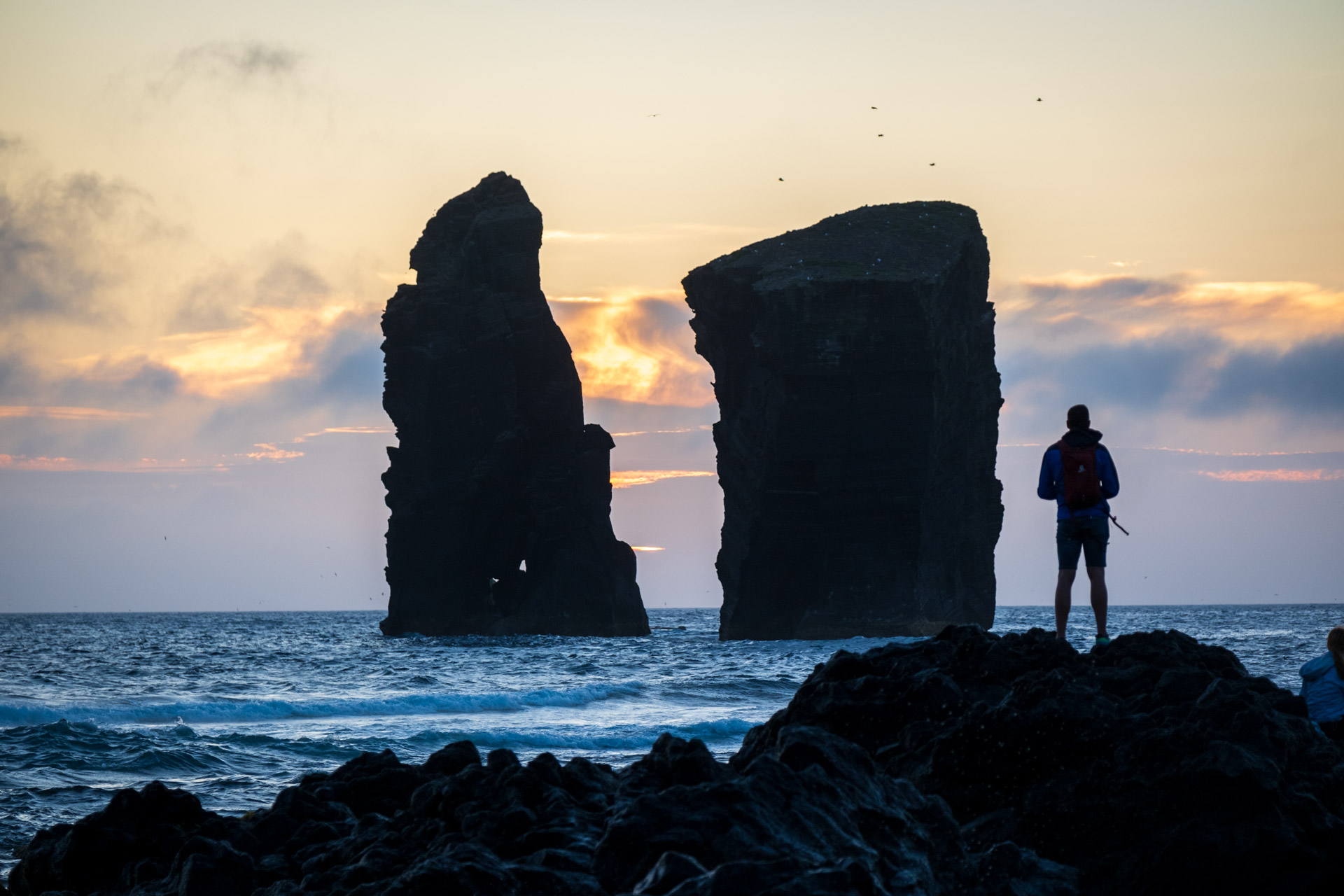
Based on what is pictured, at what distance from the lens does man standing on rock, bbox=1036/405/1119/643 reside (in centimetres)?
977

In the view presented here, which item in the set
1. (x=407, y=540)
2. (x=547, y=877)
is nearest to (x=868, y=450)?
(x=407, y=540)

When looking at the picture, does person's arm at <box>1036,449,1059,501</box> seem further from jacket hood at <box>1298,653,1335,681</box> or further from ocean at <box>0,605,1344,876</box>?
ocean at <box>0,605,1344,876</box>

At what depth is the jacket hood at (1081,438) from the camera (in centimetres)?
986

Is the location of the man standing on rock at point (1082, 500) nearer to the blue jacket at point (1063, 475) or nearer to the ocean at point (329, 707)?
the blue jacket at point (1063, 475)

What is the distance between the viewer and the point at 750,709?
21.0 meters

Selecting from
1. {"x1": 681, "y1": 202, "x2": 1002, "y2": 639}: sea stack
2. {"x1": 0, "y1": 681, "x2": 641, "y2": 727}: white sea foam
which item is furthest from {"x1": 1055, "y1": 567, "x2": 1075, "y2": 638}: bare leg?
{"x1": 681, "y1": 202, "x2": 1002, "y2": 639}: sea stack

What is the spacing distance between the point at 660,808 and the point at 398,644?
53294 mm

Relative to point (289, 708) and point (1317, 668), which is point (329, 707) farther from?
point (1317, 668)

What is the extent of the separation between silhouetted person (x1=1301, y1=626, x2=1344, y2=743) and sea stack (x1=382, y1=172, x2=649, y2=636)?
54.9m

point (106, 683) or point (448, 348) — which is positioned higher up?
point (448, 348)

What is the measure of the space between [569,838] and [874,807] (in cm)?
133

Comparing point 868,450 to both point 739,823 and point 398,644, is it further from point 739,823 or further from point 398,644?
point 739,823

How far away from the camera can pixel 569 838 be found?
5543mm

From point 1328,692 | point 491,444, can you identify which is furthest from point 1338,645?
point 491,444
